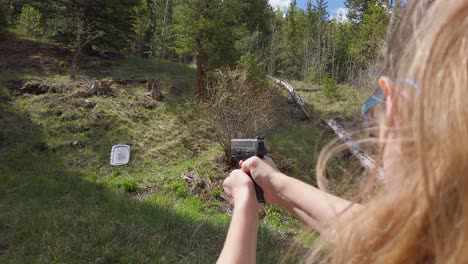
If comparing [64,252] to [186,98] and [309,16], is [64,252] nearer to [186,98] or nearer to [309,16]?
[186,98]

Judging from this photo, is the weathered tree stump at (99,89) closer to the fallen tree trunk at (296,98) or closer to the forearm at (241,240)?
the fallen tree trunk at (296,98)

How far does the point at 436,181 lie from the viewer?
614 millimetres

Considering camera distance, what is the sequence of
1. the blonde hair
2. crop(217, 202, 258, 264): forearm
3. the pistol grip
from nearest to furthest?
the blonde hair → crop(217, 202, 258, 264): forearm → the pistol grip

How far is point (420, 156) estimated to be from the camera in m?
0.62

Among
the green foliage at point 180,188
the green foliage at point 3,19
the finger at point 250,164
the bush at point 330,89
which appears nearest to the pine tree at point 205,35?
the bush at point 330,89

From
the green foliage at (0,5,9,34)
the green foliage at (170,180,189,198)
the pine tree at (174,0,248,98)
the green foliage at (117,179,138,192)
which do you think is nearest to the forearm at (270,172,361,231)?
the green foliage at (170,180,189,198)

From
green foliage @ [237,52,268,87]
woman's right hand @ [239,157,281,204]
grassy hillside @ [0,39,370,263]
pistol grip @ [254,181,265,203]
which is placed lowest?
grassy hillside @ [0,39,370,263]

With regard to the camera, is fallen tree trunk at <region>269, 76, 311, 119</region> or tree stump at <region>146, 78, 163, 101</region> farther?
fallen tree trunk at <region>269, 76, 311, 119</region>

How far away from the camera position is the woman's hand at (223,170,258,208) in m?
1.23

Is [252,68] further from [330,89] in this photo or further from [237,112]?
[330,89]

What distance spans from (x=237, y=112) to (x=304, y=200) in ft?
32.5

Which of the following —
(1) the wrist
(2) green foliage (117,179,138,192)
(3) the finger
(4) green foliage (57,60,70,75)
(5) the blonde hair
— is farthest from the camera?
(4) green foliage (57,60,70,75)

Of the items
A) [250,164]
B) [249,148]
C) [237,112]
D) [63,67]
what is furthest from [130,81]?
[250,164]

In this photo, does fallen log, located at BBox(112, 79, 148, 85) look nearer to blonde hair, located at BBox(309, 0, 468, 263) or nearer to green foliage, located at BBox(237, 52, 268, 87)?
green foliage, located at BBox(237, 52, 268, 87)
